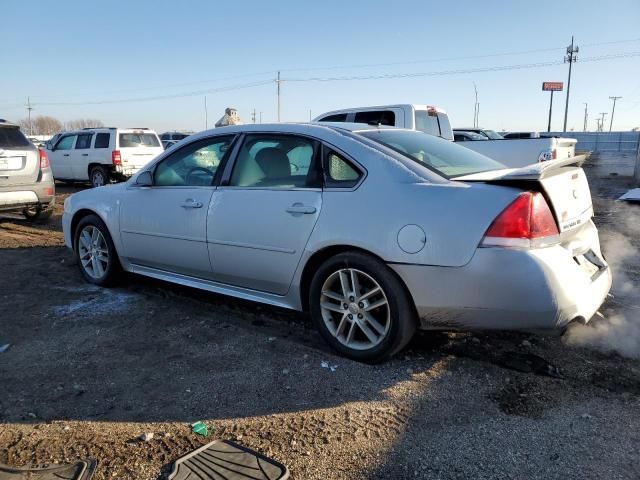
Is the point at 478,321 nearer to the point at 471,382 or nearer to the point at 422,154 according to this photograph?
the point at 471,382

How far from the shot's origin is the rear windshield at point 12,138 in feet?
27.0

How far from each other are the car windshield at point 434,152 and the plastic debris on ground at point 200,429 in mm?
1969

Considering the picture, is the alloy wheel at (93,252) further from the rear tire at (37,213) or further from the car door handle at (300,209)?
the rear tire at (37,213)

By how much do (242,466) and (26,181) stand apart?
7.57 m

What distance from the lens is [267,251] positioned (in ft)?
12.2

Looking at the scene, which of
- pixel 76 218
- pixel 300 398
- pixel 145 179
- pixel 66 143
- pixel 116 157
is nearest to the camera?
pixel 300 398

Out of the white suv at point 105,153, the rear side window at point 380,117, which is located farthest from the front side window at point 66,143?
the rear side window at point 380,117

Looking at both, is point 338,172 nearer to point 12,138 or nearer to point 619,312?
point 619,312

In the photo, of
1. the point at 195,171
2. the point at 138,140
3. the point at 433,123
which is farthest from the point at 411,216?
the point at 138,140

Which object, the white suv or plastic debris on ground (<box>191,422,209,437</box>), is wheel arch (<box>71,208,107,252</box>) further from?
the white suv

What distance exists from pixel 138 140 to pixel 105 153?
3.19 feet

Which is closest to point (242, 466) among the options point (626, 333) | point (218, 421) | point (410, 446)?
point (218, 421)

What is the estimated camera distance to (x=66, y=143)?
51.6 ft

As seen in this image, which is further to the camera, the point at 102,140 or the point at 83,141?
the point at 83,141
